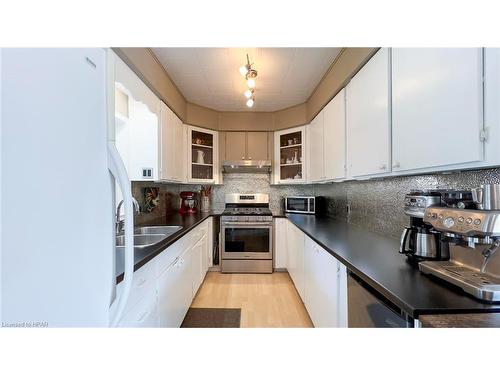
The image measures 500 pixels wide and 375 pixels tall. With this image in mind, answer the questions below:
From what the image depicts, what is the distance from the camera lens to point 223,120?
148 inches

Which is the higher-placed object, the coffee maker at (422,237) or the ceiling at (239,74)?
the ceiling at (239,74)

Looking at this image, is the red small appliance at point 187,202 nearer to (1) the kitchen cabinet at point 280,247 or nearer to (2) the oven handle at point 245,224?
(2) the oven handle at point 245,224

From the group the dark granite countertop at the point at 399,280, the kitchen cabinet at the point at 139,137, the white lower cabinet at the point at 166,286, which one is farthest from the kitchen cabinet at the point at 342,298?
the kitchen cabinet at the point at 139,137

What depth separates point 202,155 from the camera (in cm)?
360

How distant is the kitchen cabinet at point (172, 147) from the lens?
2.47 meters

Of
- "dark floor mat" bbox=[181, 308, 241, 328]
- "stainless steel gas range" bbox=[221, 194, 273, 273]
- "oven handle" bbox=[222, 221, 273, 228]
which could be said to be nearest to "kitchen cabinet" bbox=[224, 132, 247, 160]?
"stainless steel gas range" bbox=[221, 194, 273, 273]

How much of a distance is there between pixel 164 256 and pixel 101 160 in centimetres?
104

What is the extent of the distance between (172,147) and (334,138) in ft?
6.21

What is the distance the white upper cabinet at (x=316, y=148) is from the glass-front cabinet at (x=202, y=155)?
4.92 feet

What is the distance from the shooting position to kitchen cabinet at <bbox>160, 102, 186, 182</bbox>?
247cm

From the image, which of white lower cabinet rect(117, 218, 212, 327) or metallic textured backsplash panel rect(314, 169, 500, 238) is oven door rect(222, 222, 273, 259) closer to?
white lower cabinet rect(117, 218, 212, 327)

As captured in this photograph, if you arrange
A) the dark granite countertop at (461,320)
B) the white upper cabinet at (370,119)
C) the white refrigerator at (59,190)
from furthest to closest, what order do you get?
the white upper cabinet at (370,119), the dark granite countertop at (461,320), the white refrigerator at (59,190)
